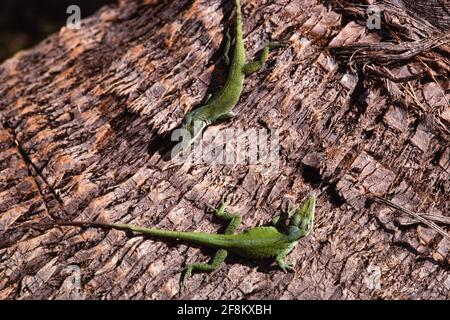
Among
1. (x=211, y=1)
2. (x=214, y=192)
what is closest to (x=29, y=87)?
(x=211, y=1)

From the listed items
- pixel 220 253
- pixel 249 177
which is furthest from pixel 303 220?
pixel 220 253

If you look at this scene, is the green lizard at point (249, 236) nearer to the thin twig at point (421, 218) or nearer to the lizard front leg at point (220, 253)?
the lizard front leg at point (220, 253)

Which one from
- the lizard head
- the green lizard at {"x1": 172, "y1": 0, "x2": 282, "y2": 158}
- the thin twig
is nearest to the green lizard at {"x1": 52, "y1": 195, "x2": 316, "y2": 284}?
the lizard head

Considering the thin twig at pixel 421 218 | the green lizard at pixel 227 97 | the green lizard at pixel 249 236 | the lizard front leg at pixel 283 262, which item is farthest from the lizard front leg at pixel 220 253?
the thin twig at pixel 421 218

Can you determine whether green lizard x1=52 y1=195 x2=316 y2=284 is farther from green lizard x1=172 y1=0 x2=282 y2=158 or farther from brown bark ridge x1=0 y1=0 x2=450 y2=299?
green lizard x1=172 y1=0 x2=282 y2=158

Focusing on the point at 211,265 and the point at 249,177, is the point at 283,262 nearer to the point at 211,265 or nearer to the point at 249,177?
the point at 211,265
